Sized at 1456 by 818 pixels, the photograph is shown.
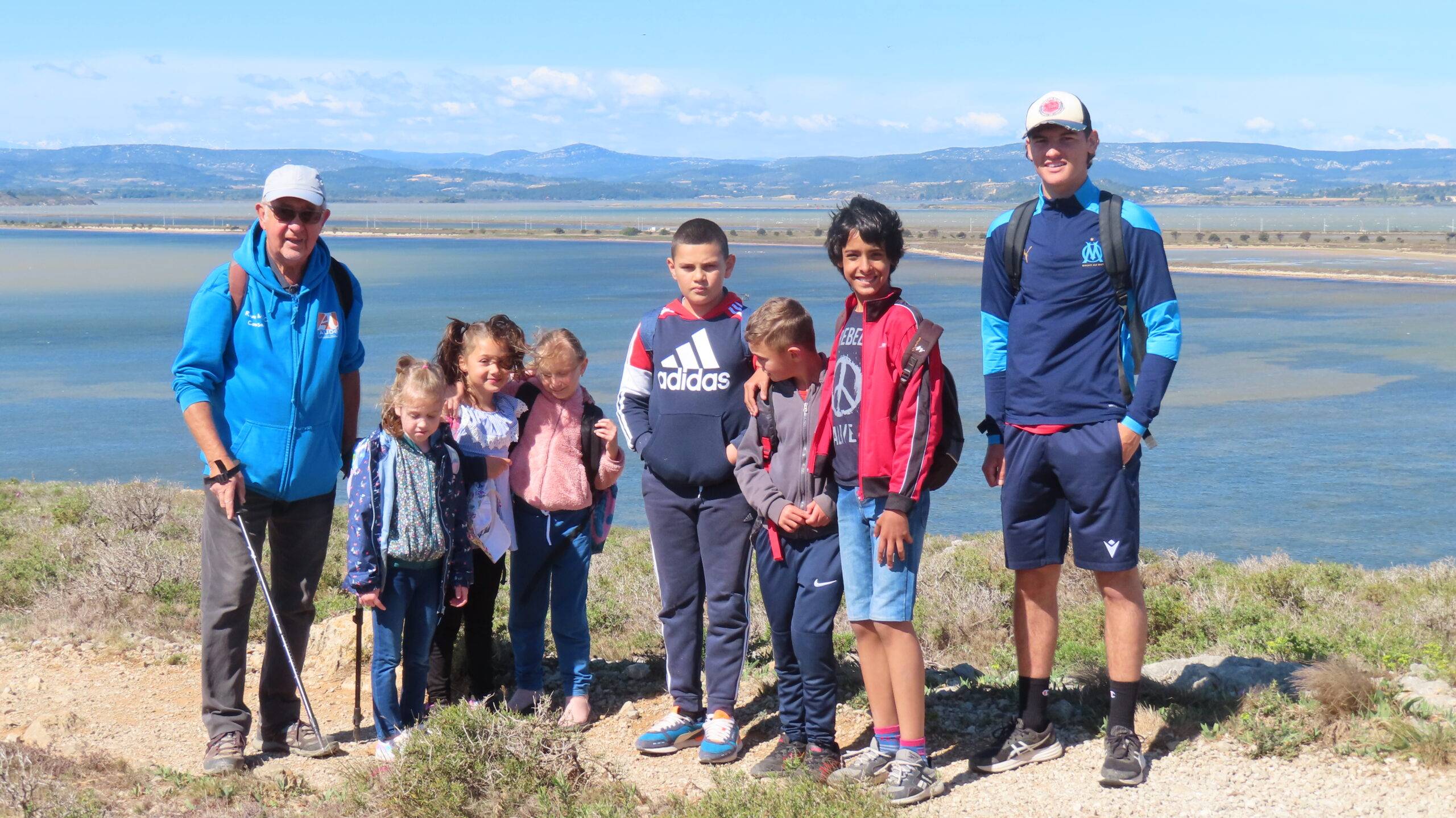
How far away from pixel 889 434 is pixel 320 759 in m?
2.41

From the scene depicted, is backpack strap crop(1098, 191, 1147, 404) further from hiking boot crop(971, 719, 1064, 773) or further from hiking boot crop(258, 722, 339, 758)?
hiking boot crop(258, 722, 339, 758)

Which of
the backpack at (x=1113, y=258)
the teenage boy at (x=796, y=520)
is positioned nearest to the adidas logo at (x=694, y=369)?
the teenage boy at (x=796, y=520)

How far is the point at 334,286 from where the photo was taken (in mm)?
4492

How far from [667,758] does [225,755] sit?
5.00 feet

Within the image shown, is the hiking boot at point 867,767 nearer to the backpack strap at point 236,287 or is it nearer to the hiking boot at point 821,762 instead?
the hiking boot at point 821,762

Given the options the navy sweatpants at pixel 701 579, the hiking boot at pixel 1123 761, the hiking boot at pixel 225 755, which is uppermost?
the navy sweatpants at pixel 701 579

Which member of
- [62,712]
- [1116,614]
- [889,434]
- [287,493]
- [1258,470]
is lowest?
[1258,470]

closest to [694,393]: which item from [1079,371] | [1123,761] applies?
[1079,371]

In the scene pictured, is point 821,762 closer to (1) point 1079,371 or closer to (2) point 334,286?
(1) point 1079,371

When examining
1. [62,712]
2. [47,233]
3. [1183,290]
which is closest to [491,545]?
[62,712]

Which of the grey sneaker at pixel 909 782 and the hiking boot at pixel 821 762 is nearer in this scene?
the grey sneaker at pixel 909 782

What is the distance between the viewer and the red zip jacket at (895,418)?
3871 millimetres

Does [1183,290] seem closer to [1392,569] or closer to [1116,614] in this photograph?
[1392,569]

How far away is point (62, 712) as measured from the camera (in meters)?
5.19
